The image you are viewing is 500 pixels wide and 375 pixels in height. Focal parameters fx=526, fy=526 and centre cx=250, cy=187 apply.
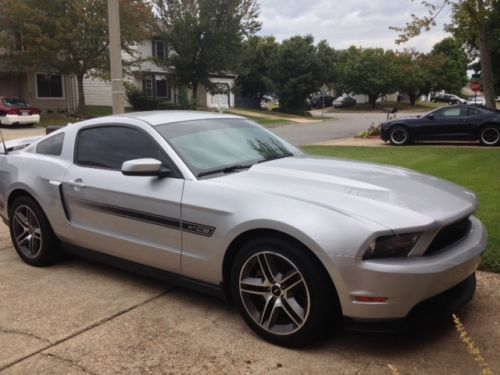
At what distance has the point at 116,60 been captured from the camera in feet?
31.9

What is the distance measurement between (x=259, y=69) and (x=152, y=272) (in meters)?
48.7

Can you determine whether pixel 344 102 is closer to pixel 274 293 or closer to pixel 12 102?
pixel 12 102

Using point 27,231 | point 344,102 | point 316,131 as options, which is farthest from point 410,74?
point 27,231

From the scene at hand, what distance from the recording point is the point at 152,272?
4.22m

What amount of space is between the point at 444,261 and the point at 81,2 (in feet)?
93.6

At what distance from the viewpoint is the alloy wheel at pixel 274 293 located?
3316 millimetres

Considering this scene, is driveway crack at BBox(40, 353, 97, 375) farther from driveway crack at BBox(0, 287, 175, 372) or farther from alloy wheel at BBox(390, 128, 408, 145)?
alloy wheel at BBox(390, 128, 408, 145)

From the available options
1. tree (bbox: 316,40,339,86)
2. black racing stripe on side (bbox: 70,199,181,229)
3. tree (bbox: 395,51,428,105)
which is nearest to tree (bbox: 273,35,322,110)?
tree (bbox: 316,40,339,86)

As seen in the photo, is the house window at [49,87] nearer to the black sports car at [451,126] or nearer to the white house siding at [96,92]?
the white house siding at [96,92]

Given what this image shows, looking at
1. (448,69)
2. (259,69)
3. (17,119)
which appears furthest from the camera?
(448,69)

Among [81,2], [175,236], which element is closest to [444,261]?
[175,236]

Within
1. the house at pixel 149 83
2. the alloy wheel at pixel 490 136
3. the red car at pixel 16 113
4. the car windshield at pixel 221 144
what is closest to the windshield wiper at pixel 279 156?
the car windshield at pixel 221 144

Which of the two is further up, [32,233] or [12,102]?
→ [12,102]

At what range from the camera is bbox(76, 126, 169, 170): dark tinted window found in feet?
14.1
